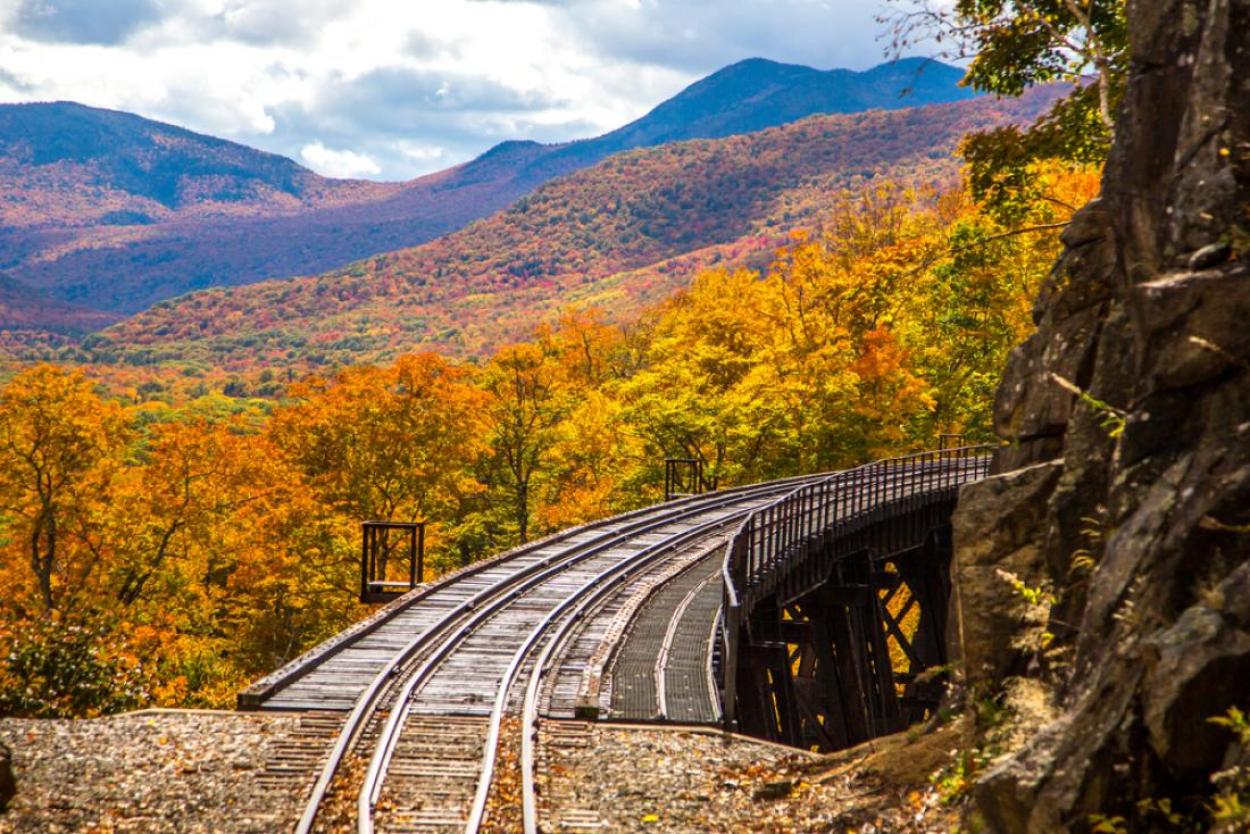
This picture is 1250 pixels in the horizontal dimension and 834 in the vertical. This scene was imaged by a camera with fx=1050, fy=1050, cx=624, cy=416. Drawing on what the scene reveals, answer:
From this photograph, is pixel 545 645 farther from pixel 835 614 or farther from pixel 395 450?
pixel 395 450

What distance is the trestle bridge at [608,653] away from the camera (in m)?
10.9

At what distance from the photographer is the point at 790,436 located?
37.4 metres

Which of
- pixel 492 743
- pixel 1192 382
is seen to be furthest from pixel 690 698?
pixel 1192 382

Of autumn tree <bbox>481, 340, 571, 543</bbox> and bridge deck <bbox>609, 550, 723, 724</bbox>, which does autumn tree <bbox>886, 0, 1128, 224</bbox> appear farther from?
autumn tree <bbox>481, 340, 571, 543</bbox>

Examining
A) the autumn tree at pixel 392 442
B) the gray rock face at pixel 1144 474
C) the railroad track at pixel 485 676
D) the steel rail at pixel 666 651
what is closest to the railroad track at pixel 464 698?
the railroad track at pixel 485 676

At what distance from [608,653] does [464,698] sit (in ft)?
8.44

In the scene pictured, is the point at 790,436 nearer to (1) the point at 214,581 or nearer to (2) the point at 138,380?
(1) the point at 214,581

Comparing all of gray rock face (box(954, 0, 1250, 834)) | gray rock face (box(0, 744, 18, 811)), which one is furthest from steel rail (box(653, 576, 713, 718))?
gray rock face (box(0, 744, 18, 811))

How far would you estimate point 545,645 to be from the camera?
15.3 m

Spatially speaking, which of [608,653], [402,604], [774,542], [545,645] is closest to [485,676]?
[545,645]

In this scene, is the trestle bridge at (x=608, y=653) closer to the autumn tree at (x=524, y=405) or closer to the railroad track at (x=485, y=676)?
the railroad track at (x=485, y=676)

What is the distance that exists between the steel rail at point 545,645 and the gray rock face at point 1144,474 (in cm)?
442

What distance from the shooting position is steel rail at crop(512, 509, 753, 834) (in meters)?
9.93

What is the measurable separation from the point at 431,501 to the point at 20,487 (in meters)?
13.6
